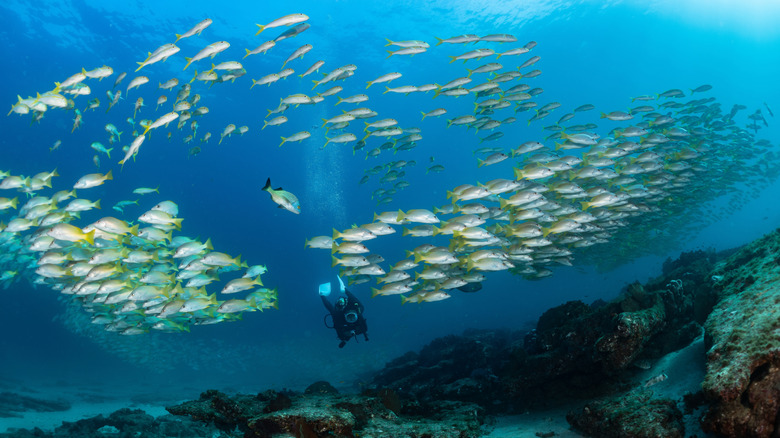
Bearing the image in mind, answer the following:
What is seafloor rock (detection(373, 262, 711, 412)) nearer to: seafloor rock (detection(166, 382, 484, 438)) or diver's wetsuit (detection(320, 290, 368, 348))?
seafloor rock (detection(166, 382, 484, 438))

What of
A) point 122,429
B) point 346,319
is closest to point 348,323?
point 346,319

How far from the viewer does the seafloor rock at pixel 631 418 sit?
11.9 ft

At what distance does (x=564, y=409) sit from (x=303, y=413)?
152 inches

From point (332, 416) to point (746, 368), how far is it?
394 cm

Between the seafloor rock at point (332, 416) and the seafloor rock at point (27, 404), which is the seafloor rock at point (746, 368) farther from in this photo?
the seafloor rock at point (27, 404)

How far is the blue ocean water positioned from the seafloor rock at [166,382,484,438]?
13559 mm

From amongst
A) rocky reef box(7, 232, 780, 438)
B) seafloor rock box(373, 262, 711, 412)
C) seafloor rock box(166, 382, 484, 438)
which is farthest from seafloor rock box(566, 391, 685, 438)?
seafloor rock box(166, 382, 484, 438)

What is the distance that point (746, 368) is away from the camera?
3113 millimetres

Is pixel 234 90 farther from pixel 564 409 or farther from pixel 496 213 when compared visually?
pixel 564 409

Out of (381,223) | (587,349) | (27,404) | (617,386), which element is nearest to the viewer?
(617,386)

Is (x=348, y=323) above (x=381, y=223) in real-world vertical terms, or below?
below

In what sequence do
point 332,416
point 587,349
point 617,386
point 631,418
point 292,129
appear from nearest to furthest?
1. point 631,418
2. point 332,416
3. point 617,386
4. point 587,349
5. point 292,129

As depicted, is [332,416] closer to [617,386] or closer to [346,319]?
[617,386]

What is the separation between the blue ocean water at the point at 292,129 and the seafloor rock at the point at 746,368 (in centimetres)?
1355
